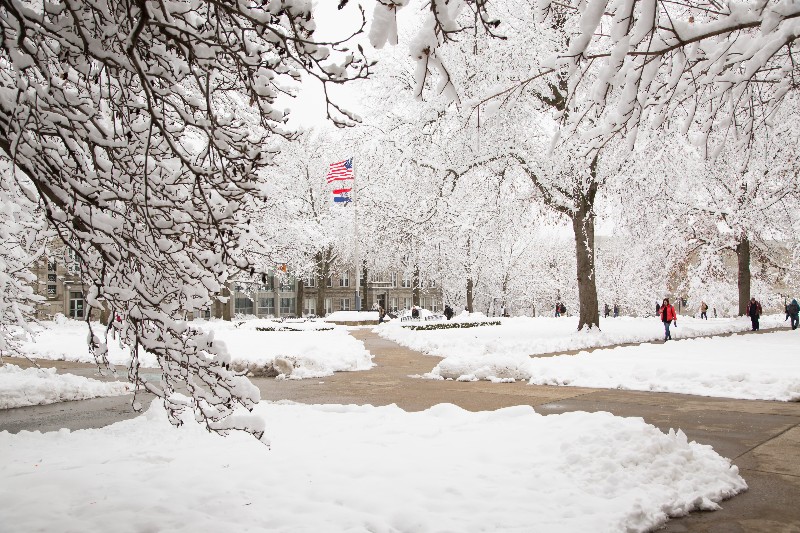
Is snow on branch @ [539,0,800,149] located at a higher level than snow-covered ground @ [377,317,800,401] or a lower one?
higher

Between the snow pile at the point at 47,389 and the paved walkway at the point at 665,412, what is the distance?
507 mm

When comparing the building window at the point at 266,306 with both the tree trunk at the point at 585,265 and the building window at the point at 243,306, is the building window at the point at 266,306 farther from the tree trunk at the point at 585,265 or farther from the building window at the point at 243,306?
the tree trunk at the point at 585,265

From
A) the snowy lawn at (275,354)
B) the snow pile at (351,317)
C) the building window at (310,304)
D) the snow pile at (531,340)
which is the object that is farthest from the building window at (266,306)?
the snow pile at (531,340)

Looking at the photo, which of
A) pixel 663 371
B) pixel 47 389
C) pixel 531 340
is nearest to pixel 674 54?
pixel 663 371

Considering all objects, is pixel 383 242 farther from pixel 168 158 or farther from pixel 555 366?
pixel 168 158

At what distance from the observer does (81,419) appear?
8781 millimetres

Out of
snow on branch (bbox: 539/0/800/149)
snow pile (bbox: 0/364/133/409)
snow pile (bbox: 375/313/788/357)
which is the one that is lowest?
snow pile (bbox: 0/364/133/409)

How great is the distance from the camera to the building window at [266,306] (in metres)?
71.7

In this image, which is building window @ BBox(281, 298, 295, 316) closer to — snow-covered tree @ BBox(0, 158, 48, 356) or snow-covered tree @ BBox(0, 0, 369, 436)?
snow-covered tree @ BBox(0, 158, 48, 356)

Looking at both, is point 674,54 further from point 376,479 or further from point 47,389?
point 47,389

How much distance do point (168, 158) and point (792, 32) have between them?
4.97m

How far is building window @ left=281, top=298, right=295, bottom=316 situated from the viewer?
242ft

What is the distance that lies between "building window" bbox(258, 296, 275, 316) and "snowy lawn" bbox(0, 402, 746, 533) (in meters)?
66.6

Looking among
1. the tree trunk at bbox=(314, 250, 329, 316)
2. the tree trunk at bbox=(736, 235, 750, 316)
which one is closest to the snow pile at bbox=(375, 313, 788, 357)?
the tree trunk at bbox=(736, 235, 750, 316)
